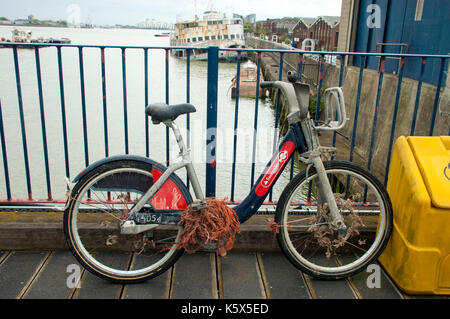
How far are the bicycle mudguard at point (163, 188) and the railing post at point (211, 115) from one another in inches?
18.1

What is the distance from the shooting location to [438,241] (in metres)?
2.43

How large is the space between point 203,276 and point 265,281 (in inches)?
16.4

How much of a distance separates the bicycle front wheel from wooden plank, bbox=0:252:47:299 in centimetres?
167

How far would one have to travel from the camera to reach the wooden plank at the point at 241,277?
2555 mm

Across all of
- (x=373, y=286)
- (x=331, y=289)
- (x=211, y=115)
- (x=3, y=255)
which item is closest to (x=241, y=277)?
(x=331, y=289)

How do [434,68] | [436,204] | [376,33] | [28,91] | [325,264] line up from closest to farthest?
[436,204], [325,264], [434,68], [376,33], [28,91]

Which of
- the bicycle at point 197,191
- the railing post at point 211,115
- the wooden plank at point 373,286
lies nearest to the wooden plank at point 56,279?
the bicycle at point 197,191

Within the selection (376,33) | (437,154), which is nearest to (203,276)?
(437,154)

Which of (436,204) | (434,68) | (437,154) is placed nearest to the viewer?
(436,204)

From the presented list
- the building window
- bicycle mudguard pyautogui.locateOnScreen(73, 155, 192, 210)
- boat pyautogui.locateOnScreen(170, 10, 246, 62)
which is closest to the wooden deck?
bicycle mudguard pyautogui.locateOnScreen(73, 155, 192, 210)

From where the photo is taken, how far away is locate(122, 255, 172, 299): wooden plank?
8.21ft

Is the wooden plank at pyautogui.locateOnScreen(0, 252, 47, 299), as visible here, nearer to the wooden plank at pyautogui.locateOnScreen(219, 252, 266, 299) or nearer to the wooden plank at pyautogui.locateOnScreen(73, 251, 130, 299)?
the wooden plank at pyautogui.locateOnScreen(73, 251, 130, 299)
